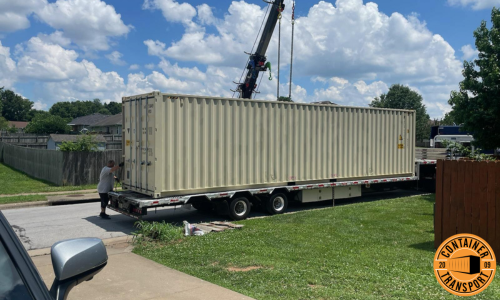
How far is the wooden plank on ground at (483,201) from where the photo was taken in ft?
23.2

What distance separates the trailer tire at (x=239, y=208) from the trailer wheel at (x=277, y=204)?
832 mm

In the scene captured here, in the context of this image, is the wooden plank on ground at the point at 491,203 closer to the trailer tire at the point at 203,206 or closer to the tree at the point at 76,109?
the trailer tire at the point at 203,206

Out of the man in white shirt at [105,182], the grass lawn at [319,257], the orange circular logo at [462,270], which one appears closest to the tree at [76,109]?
the man in white shirt at [105,182]

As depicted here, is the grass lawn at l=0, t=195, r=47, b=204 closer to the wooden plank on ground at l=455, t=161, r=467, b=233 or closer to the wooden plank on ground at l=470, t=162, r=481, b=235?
the wooden plank on ground at l=455, t=161, r=467, b=233

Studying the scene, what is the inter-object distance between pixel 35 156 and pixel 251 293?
20638 millimetres

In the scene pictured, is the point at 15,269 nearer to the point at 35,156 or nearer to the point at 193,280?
the point at 193,280

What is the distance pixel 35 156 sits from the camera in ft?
75.8

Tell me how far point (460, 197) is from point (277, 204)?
6641 mm

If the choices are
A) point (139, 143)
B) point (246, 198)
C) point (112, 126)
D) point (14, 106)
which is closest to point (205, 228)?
point (246, 198)

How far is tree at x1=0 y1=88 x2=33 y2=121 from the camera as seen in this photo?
366 ft

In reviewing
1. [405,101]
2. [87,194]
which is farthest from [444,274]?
[405,101]

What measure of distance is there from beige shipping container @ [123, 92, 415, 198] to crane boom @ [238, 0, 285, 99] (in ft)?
18.0

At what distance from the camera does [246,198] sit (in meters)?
12.6

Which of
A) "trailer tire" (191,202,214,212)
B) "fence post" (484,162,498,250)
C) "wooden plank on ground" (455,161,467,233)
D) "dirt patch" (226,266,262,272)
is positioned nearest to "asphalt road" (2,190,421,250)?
"trailer tire" (191,202,214,212)
